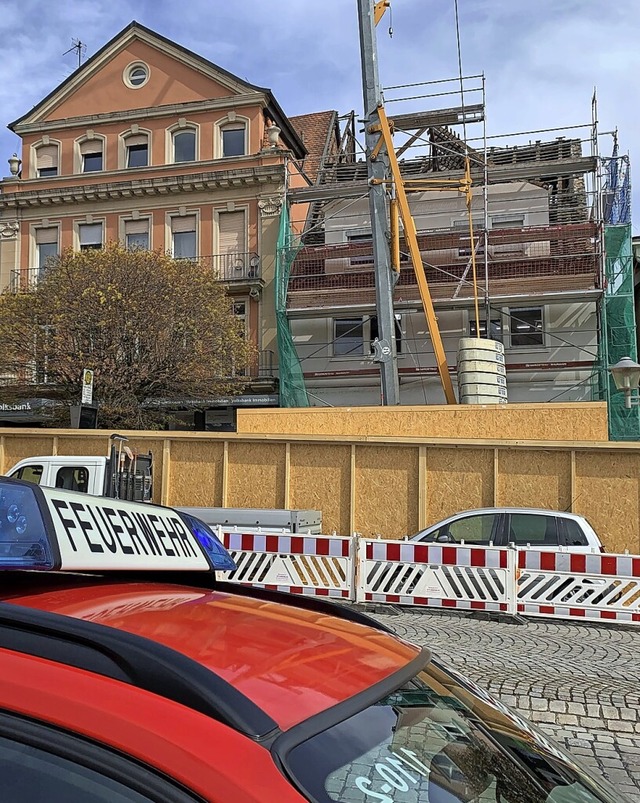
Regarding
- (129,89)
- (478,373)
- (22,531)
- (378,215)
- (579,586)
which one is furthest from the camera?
(129,89)

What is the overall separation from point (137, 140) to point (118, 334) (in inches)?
481

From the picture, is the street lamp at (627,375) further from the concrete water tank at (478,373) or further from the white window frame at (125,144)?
the white window frame at (125,144)

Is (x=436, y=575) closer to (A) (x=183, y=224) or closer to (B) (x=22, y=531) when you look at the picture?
(B) (x=22, y=531)

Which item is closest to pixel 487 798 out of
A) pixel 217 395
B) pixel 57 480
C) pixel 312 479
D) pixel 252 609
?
pixel 252 609

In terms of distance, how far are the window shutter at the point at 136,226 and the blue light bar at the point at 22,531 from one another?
29244 millimetres

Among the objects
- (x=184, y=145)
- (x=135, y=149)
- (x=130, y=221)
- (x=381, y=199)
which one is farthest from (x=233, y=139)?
(x=381, y=199)

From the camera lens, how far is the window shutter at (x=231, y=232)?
28.8m

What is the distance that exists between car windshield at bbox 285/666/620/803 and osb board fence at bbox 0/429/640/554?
1119cm

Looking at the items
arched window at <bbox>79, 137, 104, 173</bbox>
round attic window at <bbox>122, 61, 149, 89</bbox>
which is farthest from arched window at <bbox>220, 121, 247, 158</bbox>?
arched window at <bbox>79, 137, 104, 173</bbox>

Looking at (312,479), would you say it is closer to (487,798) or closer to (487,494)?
(487,494)

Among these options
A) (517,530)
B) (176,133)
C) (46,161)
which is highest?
(176,133)

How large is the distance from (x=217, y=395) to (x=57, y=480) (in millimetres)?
12537

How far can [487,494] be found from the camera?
13.0m

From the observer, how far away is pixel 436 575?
955cm
